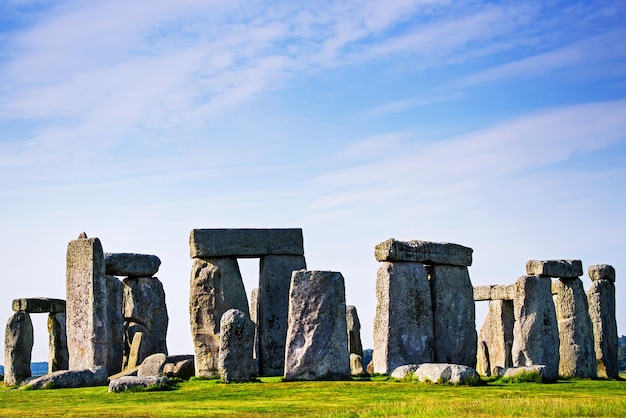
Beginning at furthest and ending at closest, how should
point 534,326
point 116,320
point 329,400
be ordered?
point 116,320 < point 534,326 < point 329,400

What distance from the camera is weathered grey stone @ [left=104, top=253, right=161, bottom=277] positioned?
27.5 meters

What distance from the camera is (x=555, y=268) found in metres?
25.7

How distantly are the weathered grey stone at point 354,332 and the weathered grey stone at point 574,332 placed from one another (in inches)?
228

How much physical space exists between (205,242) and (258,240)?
1.22m

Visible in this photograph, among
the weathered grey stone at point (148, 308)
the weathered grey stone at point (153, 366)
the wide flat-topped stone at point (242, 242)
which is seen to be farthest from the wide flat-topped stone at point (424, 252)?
the weathered grey stone at point (148, 308)

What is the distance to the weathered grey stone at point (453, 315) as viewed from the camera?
24953 millimetres

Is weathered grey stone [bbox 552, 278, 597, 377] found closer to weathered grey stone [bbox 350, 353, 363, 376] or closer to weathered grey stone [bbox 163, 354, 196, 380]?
weathered grey stone [bbox 350, 353, 363, 376]

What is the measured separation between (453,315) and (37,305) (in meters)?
10.2

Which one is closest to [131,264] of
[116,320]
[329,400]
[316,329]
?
[116,320]

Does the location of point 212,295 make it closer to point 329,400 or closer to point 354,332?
point 354,332

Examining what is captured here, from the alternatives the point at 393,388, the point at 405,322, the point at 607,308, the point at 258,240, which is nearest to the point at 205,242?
the point at 258,240

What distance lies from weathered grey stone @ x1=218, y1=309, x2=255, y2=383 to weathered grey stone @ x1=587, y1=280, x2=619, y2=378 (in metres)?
10.3

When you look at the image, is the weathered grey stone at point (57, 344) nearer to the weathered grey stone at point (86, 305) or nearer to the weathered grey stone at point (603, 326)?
the weathered grey stone at point (86, 305)

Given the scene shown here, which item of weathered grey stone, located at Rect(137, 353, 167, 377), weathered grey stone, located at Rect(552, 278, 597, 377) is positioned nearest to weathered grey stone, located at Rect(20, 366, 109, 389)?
weathered grey stone, located at Rect(137, 353, 167, 377)
